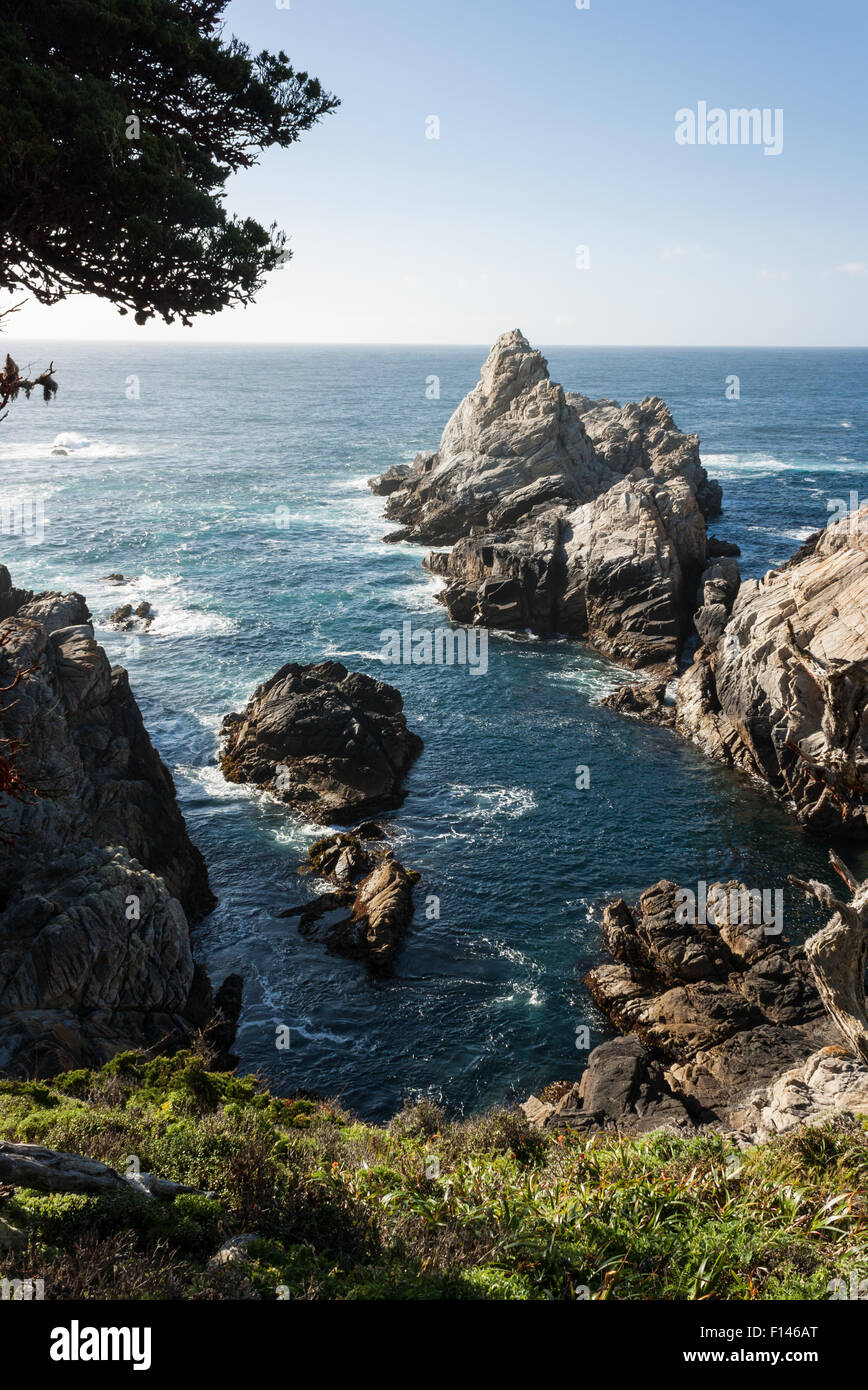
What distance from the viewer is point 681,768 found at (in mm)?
41094

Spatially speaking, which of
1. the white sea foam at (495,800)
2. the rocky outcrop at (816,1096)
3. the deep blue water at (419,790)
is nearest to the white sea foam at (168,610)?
the deep blue water at (419,790)

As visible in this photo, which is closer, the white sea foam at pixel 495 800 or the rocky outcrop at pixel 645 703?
the white sea foam at pixel 495 800

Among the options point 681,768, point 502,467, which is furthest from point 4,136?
point 502,467

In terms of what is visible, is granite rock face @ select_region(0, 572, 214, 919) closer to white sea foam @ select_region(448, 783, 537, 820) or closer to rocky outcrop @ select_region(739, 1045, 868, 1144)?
white sea foam @ select_region(448, 783, 537, 820)

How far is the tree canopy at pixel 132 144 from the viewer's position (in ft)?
31.0

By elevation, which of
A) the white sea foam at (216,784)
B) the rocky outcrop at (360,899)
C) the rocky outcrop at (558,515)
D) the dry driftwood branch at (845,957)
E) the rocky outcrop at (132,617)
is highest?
the rocky outcrop at (558,515)

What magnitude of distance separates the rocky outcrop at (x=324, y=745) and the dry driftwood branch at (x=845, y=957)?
88.4 ft

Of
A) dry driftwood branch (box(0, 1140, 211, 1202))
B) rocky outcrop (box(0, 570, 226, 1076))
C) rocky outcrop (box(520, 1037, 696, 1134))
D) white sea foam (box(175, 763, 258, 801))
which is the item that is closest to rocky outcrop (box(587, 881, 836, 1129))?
rocky outcrop (box(520, 1037, 696, 1134))

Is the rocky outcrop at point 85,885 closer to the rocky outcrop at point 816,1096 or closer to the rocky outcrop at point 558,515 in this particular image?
the rocky outcrop at point 816,1096

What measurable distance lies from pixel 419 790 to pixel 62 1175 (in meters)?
29.0

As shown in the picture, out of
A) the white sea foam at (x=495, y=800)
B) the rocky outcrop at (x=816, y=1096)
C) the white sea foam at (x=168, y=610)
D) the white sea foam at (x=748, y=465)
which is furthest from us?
the white sea foam at (x=748, y=465)

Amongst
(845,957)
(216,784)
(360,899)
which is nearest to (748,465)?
(216,784)

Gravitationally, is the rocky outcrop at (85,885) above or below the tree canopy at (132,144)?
below
